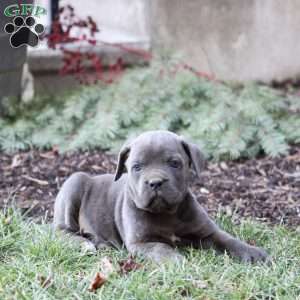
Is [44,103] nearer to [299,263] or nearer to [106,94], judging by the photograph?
[106,94]

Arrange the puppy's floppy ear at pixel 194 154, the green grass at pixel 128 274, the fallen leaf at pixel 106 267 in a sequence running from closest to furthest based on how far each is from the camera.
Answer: the green grass at pixel 128 274, the fallen leaf at pixel 106 267, the puppy's floppy ear at pixel 194 154

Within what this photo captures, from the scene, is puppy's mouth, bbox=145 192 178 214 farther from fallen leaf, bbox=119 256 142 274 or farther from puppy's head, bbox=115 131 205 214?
fallen leaf, bbox=119 256 142 274

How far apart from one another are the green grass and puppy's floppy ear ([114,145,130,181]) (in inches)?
20.7

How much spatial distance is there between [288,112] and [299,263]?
3922 mm

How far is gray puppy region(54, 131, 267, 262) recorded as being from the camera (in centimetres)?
479

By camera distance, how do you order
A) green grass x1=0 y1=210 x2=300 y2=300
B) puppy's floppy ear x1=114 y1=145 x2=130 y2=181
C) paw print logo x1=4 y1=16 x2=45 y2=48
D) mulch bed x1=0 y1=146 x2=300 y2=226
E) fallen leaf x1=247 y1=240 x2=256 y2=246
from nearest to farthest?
1. green grass x1=0 y1=210 x2=300 y2=300
2. puppy's floppy ear x1=114 y1=145 x2=130 y2=181
3. fallen leaf x1=247 y1=240 x2=256 y2=246
4. mulch bed x1=0 y1=146 x2=300 y2=226
5. paw print logo x1=4 y1=16 x2=45 y2=48

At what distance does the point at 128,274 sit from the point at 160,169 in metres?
0.69

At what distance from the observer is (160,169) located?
479 centimetres

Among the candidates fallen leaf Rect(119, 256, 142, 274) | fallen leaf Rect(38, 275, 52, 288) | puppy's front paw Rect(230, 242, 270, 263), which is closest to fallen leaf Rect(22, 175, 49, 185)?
fallen leaf Rect(119, 256, 142, 274)

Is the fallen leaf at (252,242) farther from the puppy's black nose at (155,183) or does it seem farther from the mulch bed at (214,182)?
the puppy's black nose at (155,183)

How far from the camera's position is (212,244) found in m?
5.07

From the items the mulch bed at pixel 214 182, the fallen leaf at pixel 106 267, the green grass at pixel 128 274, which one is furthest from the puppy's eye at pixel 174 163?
the mulch bed at pixel 214 182

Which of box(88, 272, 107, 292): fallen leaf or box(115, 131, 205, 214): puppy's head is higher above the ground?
box(115, 131, 205, 214): puppy's head

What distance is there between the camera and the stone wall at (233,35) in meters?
9.91
